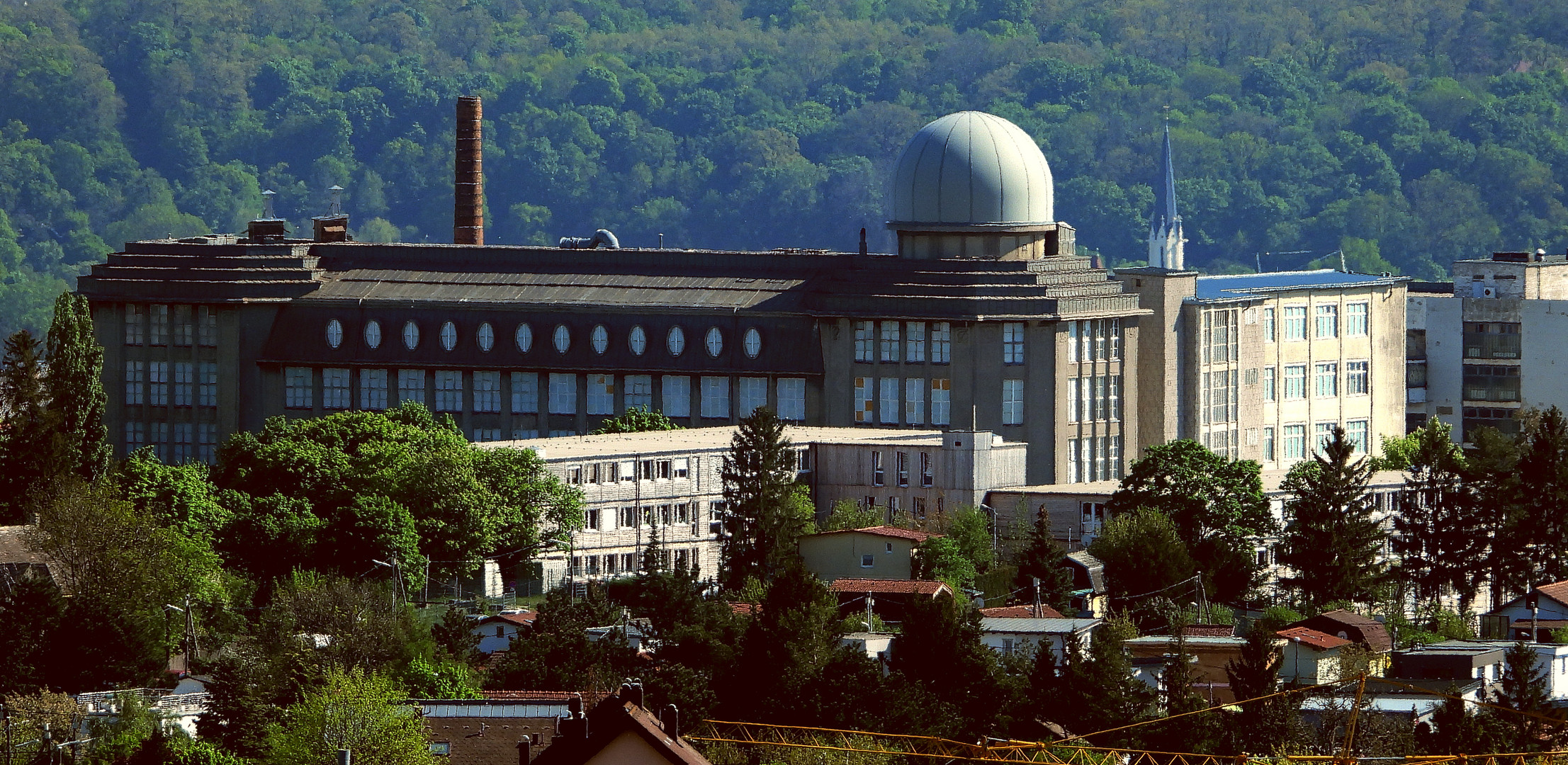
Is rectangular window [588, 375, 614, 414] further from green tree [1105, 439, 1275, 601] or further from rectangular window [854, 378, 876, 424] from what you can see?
green tree [1105, 439, 1275, 601]

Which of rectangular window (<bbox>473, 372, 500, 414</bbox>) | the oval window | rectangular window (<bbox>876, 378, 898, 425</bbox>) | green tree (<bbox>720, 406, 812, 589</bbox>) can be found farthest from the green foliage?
green tree (<bbox>720, 406, 812, 589</bbox>)

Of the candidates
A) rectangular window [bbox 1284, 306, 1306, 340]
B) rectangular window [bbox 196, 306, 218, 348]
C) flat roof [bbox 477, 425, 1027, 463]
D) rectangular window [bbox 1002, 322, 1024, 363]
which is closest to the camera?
flat roof [bbox 477, 425, 1027, 463]

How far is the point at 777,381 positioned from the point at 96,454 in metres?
32.4

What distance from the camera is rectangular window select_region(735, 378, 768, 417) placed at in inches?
6344

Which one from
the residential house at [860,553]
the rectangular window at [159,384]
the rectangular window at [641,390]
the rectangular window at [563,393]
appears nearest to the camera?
the residential house at [860,553]

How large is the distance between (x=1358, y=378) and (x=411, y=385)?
4758 cm

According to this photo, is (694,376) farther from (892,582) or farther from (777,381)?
(892,582)

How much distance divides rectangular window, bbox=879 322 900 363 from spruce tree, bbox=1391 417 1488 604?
27.3m

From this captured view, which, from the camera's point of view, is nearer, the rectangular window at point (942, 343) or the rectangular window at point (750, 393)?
the rectangular window at point (942, 343)

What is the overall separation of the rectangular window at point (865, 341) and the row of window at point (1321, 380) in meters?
26.0

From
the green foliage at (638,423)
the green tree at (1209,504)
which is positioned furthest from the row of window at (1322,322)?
the green tree at (1209,504)

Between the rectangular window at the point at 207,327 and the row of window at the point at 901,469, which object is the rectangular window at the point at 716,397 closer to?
the row of window at the point at 901,469

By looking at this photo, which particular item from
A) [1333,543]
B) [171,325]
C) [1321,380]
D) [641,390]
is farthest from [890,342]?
[1333,543]

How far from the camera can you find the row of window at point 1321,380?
18000cm
